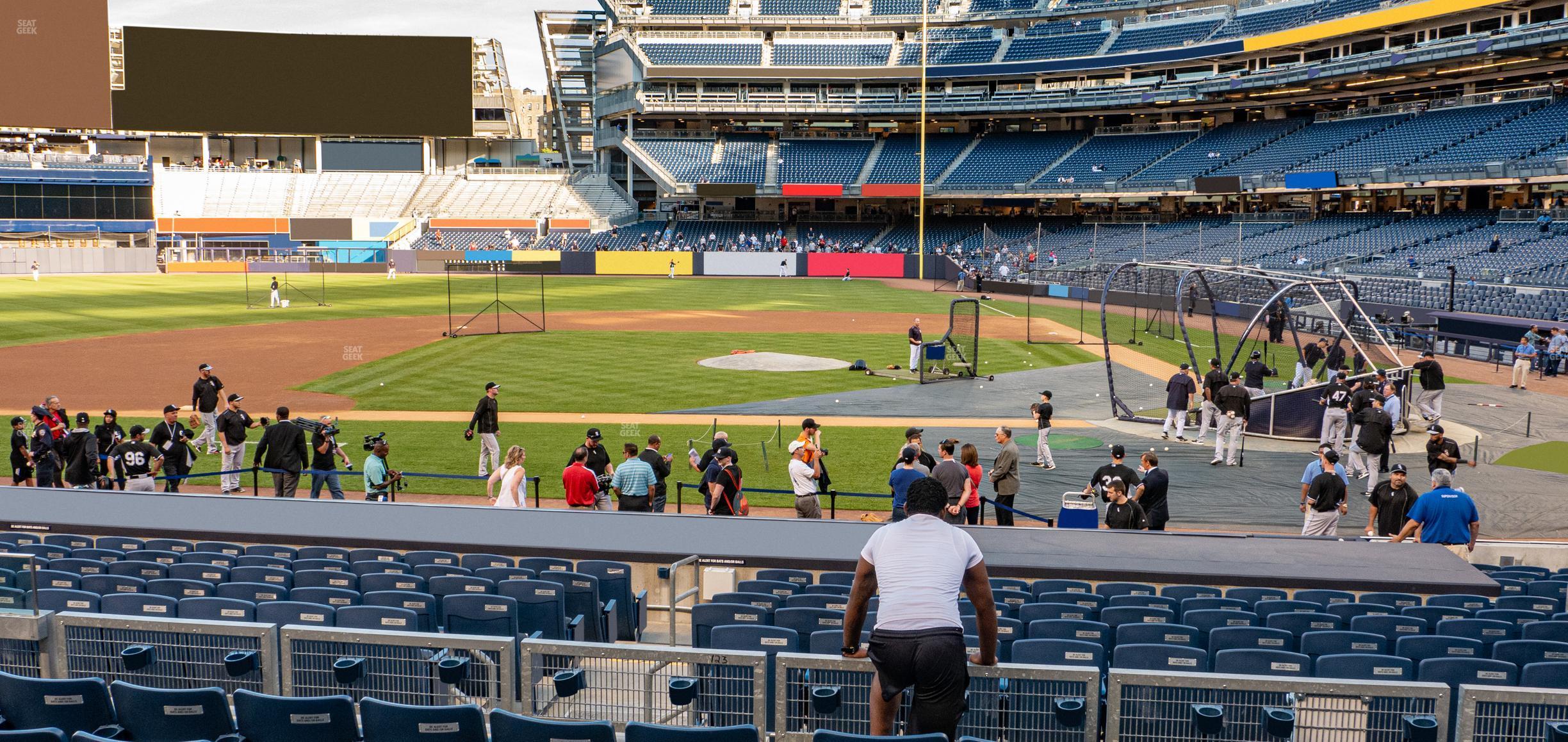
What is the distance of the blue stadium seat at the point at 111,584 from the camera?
870cm

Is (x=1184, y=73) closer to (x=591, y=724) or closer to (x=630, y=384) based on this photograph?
(x=630, y=384)

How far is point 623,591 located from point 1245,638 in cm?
523

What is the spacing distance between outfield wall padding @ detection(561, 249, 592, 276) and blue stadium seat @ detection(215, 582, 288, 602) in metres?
73.6

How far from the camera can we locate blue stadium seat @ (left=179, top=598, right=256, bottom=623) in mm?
7453

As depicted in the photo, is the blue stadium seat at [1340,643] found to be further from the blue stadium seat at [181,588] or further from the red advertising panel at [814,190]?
the red advertising panel at [814,190]

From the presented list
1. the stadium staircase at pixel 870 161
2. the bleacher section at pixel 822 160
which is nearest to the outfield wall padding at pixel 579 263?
the bleacher section at pixel 822 160

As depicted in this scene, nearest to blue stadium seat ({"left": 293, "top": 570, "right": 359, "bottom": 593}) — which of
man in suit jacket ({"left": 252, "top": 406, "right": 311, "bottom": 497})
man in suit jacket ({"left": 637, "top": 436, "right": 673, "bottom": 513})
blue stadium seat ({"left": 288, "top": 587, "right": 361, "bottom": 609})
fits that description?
blue stadium seat ({"left": 288, "top": 587, "right": 361, "bottom": 609})

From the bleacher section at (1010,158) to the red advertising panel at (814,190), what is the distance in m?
8.11

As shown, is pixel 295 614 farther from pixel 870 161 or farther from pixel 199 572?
pixel 870 161

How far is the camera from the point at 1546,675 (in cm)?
692

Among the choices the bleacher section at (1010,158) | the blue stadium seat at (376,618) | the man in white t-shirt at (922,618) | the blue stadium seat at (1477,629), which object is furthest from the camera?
the bleacher section at (1010,158)

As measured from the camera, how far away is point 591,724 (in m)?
5.14

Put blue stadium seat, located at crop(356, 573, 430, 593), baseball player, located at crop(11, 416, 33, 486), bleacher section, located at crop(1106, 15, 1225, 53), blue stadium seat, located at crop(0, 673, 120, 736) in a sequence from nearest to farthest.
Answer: blue stadium seat, located at crop(0, 673, 120, 736), blue stadium seat, located at crop(356, 573, 430, 593), baseball player, located at crop(11, 416, 33, 486), bleacher section, located at crop(1106, 15, 1225, 53)

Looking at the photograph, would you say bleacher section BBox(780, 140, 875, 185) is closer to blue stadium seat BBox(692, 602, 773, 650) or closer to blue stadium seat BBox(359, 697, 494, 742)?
blue stadium seat BBox(692, 602, 773, 650)
